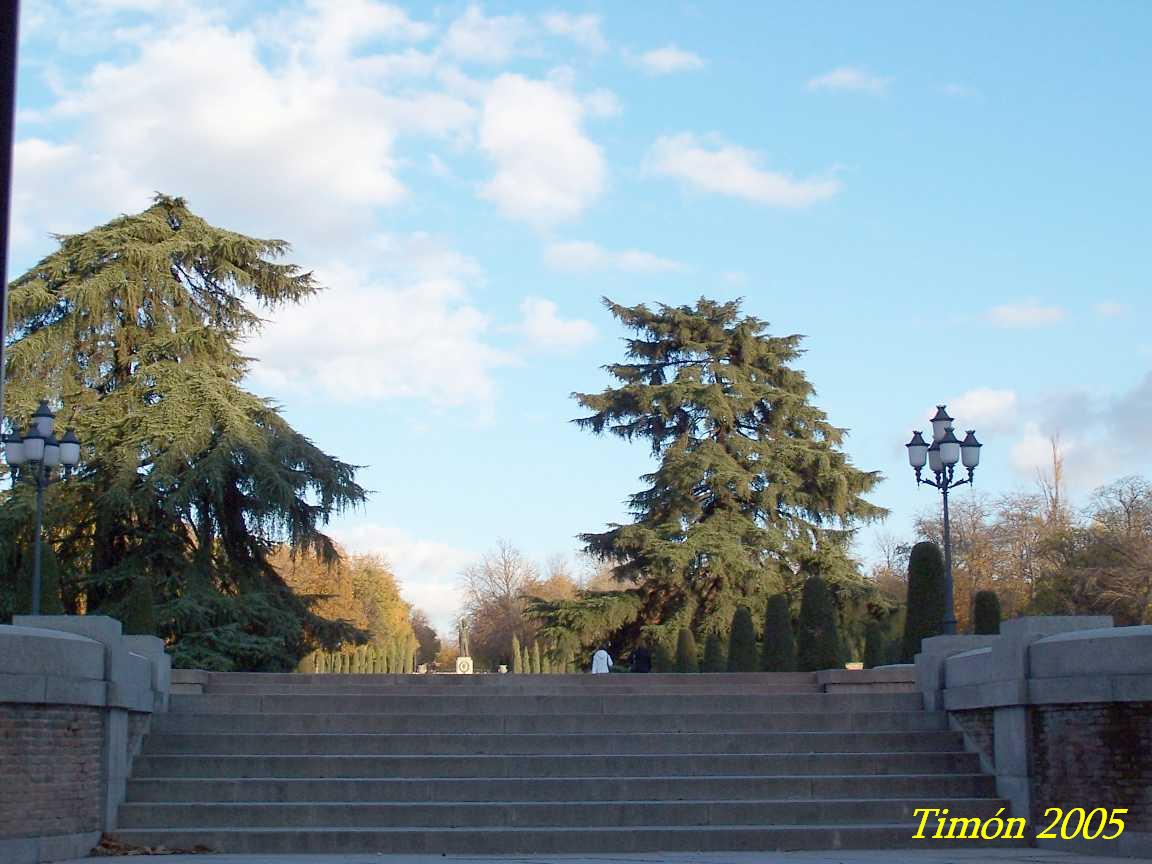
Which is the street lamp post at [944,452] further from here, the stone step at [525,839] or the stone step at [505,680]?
the stone step at [525,839]

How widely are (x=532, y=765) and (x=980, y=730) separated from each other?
463 cm

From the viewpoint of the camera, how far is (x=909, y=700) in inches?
591

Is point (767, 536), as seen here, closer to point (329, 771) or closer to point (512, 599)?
point (329, 771)

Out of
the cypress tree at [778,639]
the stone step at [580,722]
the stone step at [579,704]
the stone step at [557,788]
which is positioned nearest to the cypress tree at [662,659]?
the cypress tree at [778,639]

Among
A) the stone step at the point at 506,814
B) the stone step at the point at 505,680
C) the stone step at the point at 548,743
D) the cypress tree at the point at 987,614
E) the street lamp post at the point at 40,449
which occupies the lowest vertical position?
the stone step at the point at 506,814

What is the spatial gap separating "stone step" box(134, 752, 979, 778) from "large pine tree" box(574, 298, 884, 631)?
24250 millimetres

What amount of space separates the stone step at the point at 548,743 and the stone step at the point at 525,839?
180cm

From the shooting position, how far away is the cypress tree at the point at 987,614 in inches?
729

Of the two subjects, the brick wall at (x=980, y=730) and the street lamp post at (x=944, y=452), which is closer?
the brick wall at (x=980, y=730)

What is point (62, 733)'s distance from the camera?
11.3 metres

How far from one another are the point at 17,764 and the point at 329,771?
3.15 meters

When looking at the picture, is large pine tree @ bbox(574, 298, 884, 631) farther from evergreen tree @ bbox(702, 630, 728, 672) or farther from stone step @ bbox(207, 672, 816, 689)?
stone step @ bbox(207, 672, 816, 689)

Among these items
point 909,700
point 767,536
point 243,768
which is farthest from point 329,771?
point 767,536

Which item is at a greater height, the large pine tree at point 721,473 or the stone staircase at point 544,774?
the large pine tree at point 721,473
